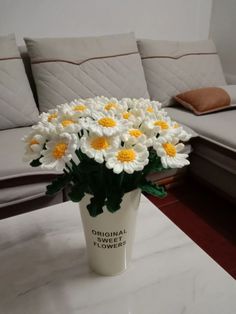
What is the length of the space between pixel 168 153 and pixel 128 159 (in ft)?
0.30

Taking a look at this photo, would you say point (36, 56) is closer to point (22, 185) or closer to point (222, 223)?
point (22, 185)

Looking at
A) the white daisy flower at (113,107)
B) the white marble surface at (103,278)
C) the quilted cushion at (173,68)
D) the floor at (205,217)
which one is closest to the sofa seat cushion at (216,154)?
the floor at (205,217)

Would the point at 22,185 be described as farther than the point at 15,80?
No

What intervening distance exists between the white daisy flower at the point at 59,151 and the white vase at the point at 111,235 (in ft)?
0.37

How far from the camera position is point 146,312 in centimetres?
64

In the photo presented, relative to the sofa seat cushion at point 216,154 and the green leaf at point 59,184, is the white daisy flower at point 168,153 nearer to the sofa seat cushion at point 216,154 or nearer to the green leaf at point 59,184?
the green leaf at point 59,184

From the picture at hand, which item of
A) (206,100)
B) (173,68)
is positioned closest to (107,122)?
(206,100)

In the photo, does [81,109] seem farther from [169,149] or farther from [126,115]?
[169,149]

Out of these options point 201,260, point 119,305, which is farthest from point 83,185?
point 201,260

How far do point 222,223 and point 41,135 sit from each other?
4.29ft

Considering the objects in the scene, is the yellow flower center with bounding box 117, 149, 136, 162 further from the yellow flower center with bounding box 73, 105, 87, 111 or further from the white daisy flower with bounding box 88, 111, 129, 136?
the yellow flower center with bounding box 73, 105, 87, 111

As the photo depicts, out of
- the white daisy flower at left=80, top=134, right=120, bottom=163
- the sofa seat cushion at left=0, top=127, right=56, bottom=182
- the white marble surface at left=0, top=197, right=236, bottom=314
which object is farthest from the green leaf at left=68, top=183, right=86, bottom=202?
the sofa seat cushion at left=0, top=127, right=56, bottom=182

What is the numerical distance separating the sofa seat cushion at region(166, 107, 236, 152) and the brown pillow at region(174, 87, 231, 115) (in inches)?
1.5

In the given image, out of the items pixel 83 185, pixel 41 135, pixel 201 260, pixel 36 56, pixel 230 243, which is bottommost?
pixel 230 243
